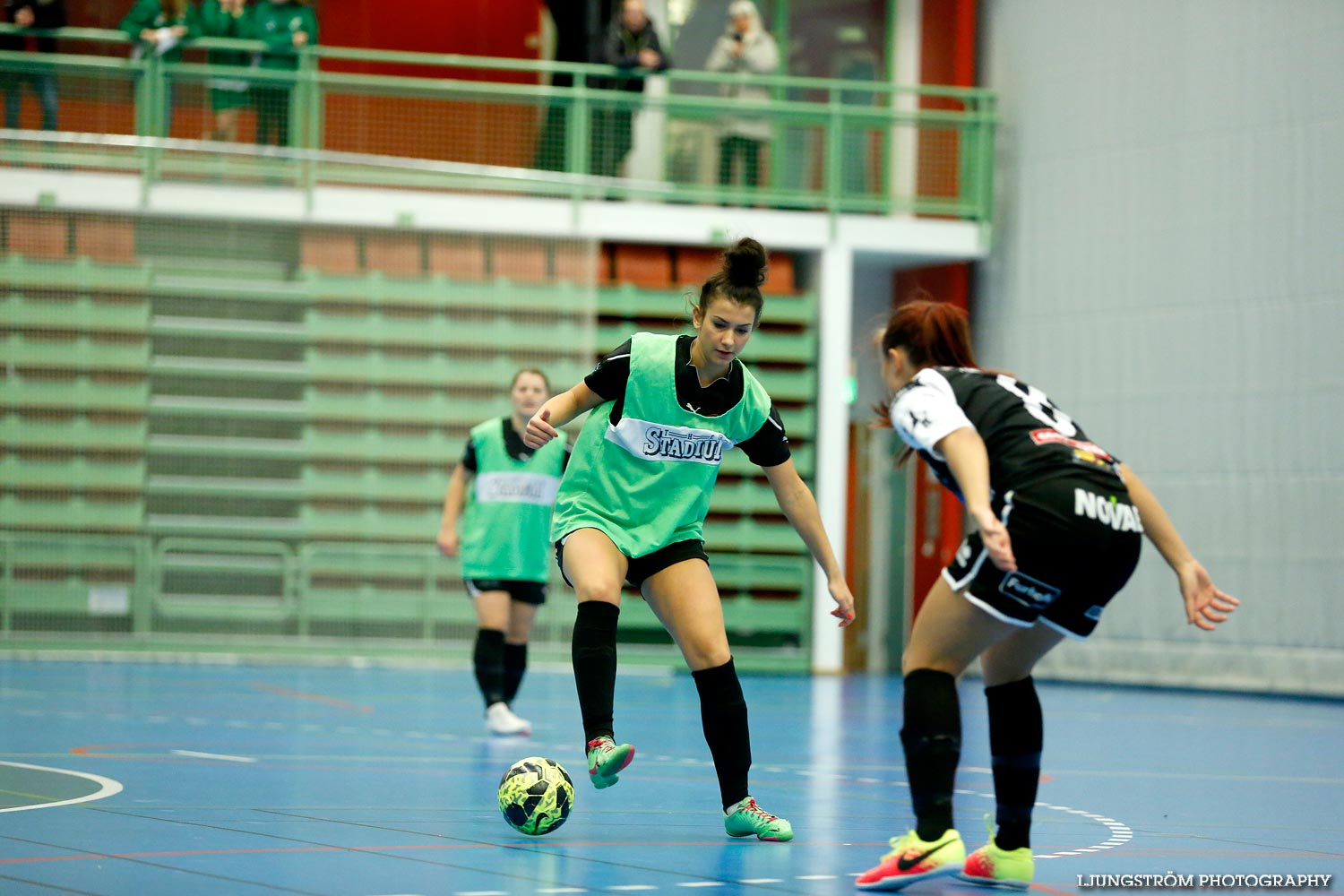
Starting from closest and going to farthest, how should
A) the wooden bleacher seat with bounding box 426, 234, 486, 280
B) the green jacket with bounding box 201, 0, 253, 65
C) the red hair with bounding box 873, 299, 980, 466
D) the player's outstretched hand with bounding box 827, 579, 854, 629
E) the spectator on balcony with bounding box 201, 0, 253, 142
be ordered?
the red hair with bounding box 873, 299, 980, 466 → the player's outstretched hand with bounding box 827, 579, 854, 629 → the spectator on balcony with bounding box 201, 0, 253, 142 → the green jacket with bounding box 201, 0, 253, 65 → the wooden bleacher seat with bounding box 426, 234, 486, 280

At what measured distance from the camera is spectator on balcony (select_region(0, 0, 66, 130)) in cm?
1573

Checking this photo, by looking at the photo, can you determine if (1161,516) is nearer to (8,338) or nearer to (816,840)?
(816,840)

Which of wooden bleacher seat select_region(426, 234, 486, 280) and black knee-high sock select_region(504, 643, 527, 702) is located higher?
wooden bleacher seat select_region(426, 234, 486, 280)

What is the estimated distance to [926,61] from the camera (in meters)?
18.8

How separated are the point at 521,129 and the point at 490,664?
8552mm

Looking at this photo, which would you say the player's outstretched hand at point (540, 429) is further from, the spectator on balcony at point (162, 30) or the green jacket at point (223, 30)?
the green jacket at point (223, 30)

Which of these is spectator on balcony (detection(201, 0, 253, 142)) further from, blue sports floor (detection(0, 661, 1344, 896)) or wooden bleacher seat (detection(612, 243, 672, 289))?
blue sports floor (detection(0, 661, 1344, 896))

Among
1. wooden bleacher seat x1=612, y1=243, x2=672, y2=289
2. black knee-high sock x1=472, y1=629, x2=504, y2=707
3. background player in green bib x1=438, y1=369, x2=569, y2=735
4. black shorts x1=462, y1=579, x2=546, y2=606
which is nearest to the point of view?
black knee-high sock x1=472, y1=629, x2=504, y2=707

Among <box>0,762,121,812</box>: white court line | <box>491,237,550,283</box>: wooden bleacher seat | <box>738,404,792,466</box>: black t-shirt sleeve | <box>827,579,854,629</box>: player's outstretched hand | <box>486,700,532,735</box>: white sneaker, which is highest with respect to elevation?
<box>491,237,550,283</box>: wooden bleacher seat

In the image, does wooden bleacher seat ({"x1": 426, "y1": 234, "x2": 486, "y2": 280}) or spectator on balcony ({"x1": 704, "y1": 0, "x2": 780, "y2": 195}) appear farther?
spectator on balcony ({"x1": 704, "y1": 0, "x2": 780, "y2": 195})

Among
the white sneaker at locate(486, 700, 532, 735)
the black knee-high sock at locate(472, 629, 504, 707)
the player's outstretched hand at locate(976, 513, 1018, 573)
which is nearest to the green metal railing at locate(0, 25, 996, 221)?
the black knee-high sock at locate(472, 629, 504, 707)

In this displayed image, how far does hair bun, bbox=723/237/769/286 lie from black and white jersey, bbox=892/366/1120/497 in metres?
0.82

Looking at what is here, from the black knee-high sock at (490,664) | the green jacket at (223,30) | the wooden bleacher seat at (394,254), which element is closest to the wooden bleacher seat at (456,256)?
the wooden bleacher seat at (394,254)

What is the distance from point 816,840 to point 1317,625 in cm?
1079
